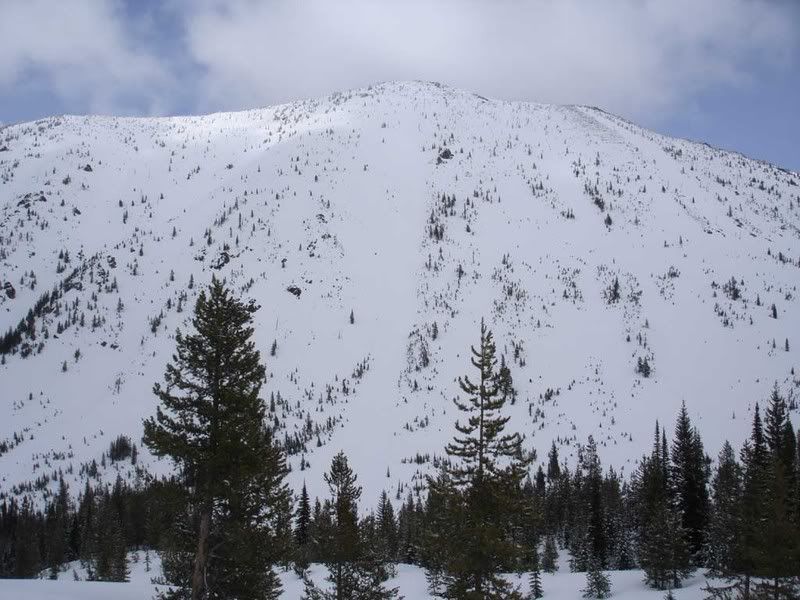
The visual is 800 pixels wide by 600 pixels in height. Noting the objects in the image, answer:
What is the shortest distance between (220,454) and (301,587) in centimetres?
5239

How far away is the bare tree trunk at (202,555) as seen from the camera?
56.7 ft

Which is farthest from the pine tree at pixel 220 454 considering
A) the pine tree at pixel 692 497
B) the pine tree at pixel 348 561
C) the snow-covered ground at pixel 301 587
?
the pine tree at pixel 692 497

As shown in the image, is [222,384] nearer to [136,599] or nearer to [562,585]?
[136,599]

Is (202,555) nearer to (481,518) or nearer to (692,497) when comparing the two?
(481,518)

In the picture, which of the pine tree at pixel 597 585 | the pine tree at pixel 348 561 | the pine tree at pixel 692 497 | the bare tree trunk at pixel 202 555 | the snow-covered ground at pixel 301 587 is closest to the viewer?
the bare tree trunk at pixel 202 555

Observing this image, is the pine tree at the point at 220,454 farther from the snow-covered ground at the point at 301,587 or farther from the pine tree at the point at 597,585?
the pine tree at the point at 597,585

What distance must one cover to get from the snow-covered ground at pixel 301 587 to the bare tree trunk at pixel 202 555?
2.78 metres

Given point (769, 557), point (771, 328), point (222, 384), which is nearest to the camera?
point (222, 384)

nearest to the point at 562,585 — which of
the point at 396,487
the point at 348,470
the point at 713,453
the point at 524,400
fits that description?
the point at 348,470

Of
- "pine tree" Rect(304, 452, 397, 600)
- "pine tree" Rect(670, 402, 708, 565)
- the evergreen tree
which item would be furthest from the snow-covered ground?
"pine tree" Rect(304, 452, 397, 600)

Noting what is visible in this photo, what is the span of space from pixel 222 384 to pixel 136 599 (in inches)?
367

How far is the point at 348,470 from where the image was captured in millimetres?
31547

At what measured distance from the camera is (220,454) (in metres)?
17.1

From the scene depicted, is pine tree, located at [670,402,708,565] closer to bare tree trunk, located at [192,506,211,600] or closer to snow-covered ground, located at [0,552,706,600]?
snow-covered ground, located at [0,552,706,600]
